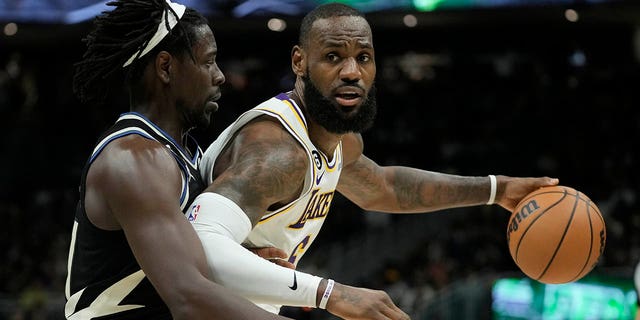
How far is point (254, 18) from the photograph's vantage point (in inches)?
558

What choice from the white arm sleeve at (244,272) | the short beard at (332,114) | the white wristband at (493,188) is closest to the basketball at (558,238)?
the white wristband at (493,188)

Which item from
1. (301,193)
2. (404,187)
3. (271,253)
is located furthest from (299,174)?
(404,187)

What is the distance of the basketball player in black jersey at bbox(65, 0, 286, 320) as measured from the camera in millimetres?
2875

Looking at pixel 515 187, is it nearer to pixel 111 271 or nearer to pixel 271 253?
pixel 271 253

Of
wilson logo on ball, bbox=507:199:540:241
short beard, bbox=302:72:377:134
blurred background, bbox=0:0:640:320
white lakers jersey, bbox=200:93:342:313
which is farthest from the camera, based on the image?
blurred background, bbox=0:0:640:320

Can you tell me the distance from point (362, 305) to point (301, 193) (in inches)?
33.2

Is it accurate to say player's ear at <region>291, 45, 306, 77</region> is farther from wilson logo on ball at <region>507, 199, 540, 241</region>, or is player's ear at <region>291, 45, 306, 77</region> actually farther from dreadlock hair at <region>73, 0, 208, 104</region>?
wilson logo on ball at <region>507, 199, 540, 241</region>

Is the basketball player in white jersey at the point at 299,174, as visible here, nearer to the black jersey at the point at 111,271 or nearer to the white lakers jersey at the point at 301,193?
the white lakers jersey at the point at 301,193

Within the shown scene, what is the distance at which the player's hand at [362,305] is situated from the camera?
3.04 meters

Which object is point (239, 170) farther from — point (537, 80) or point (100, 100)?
point (537, 80)

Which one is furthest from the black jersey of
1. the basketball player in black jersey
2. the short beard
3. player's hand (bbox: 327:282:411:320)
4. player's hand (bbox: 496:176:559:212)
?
player's hand (bbox: 496:176:559:212)

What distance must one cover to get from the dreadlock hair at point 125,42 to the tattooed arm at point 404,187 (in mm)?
1582

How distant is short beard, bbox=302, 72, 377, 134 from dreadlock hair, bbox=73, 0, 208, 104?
0.72 meters

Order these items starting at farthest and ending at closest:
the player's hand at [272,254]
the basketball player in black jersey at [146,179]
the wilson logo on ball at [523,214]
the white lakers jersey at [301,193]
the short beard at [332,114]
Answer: the wilson logo on ball at [523,214] → the short beard at [332,114] → the white lakers jersey at [301,193] → the player's hand at [272,254] → the basketball player in black jersey at [146,179]
